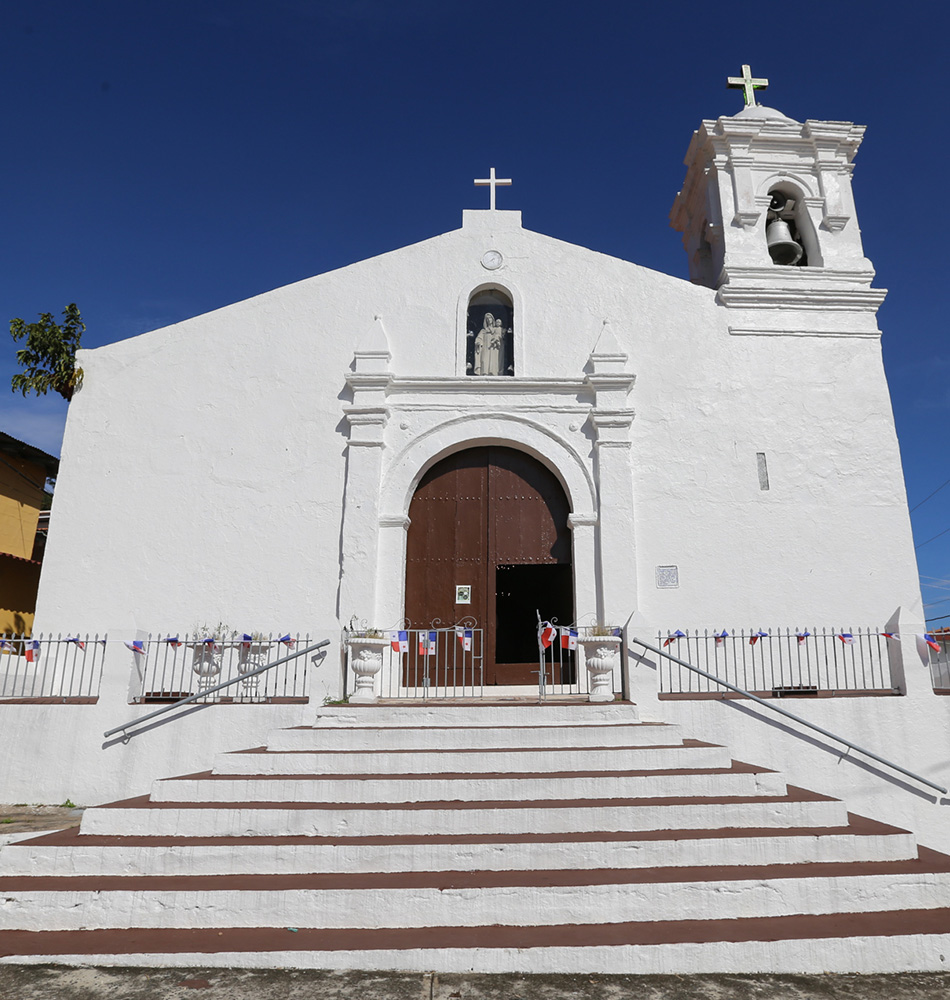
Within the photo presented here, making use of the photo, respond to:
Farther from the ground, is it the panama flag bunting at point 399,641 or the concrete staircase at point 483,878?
the panama flag bunting at point 399,641

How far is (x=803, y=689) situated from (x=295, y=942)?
23.3 feet

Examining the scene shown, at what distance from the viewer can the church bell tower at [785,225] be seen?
1120 cm

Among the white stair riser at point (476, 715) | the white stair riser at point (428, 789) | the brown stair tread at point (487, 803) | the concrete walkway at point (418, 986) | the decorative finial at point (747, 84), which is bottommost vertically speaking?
the concrete walkway at point (418, 986)

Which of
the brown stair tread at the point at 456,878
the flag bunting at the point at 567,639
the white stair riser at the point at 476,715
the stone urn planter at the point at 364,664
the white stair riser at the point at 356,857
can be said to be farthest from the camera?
the flag bunting at the point at 567,639

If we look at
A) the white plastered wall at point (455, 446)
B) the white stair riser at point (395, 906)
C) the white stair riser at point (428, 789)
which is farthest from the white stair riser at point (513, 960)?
the white plastered wall at point (455, 446)

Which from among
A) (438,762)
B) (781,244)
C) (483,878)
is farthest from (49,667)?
(781,244)

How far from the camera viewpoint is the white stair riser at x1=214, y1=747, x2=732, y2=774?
20.9ft

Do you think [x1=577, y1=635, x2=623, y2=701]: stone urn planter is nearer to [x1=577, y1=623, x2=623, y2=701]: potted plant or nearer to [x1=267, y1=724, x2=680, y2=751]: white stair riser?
[x1=577, y1=623, x2=623, y2=701]: potted plant

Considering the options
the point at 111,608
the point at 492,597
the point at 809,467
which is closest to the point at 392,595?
the point at 492,597

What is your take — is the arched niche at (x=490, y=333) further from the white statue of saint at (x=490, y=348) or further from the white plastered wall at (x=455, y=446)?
the white plastered wall at (x=455, y=446)

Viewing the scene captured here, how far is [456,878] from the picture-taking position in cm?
487

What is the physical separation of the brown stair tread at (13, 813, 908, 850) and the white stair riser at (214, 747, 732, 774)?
0.98 metres

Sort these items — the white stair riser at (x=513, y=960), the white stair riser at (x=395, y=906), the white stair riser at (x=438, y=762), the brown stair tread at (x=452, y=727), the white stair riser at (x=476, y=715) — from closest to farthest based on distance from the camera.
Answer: the white stair riser at (x=513, y=960) < the white stair riser at (x=395, y=906) < the white stair riser at (x=438, y=762) < the brown stair tread at (x=452, y=727) < the white stair riser at (x=476, y=715)

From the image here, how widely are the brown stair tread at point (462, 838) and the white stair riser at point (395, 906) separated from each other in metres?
0.45
